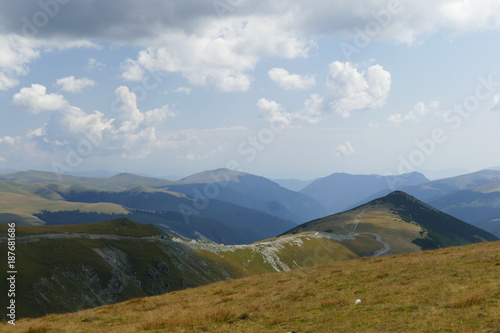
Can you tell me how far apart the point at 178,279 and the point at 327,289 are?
8227 centimetres

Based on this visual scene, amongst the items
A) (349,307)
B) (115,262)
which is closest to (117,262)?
(115,262)

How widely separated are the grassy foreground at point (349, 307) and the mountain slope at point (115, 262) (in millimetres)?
48218

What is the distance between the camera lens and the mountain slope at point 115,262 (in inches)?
2980

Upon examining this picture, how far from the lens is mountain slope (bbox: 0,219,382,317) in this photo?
7569 cm

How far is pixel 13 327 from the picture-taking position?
95.1 ft

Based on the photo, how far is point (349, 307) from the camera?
23.8 meters

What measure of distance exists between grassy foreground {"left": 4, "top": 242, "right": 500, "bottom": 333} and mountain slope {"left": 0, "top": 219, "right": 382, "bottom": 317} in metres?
48.2

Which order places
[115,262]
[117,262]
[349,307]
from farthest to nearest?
[117,262] → [115,262] → [349,307]

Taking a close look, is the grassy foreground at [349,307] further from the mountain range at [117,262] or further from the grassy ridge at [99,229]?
the grassy ridge at [99,229]

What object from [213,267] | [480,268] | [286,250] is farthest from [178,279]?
[480,268]

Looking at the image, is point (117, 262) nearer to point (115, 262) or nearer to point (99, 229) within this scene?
point (115, 262)

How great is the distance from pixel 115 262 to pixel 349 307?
90.9 meters

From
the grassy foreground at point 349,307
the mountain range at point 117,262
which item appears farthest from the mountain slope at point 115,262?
the grassy foreground at point 349,307

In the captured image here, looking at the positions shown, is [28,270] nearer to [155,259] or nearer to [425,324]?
[155,259]
